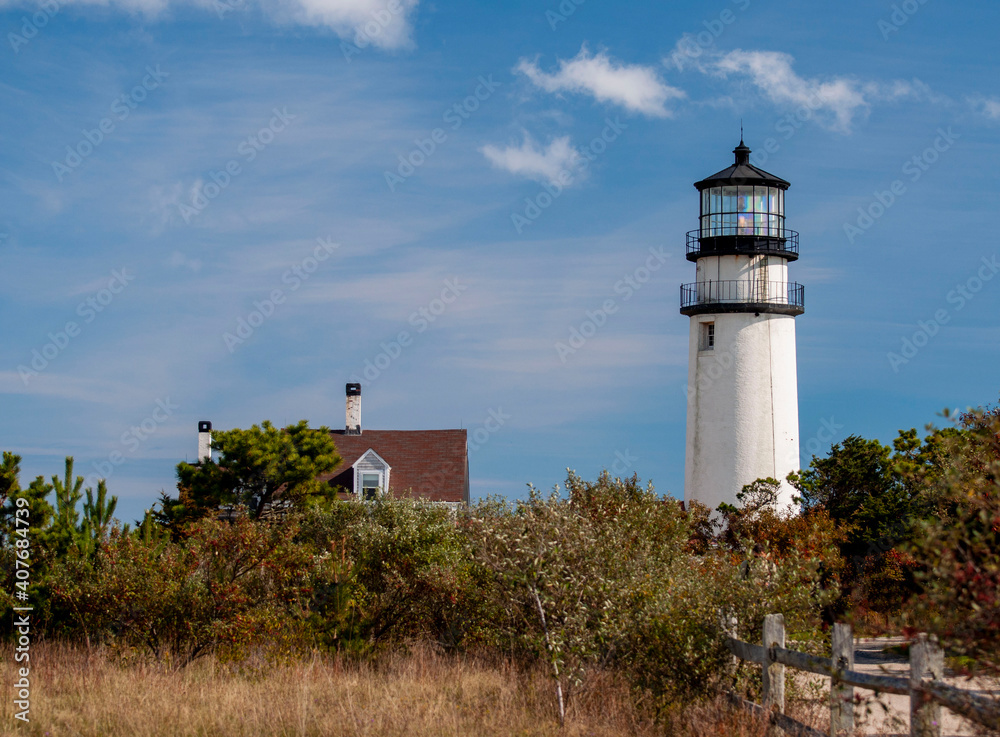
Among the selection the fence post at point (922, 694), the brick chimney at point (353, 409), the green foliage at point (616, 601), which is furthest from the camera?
the brick chimney at point (353, 409)

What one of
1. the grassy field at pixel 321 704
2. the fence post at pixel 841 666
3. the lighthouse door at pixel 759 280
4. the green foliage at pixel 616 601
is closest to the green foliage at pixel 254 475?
the lighthouse door at pixel 759 280

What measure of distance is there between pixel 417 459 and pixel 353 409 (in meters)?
4.17

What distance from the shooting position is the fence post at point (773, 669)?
10.3m

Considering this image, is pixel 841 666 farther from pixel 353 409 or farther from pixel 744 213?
pixel 353 409

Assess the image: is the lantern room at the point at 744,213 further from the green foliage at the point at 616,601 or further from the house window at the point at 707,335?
the green foliage at the point at 616,601

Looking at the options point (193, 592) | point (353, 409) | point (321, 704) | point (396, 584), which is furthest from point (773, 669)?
point (353, 409)

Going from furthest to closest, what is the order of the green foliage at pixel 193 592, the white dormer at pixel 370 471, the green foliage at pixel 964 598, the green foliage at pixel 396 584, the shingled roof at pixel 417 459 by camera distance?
1. the shingled roof at pixel 417 459
2. the white dormer at pixel 370 471
3. the green foliage at pixel 396 584
4. the green foliage at pixel 193 592
5. the green foliage at pixel 964 598

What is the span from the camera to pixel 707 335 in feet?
104

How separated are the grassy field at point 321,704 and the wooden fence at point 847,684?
52cm

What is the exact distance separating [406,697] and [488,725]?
1.58 m

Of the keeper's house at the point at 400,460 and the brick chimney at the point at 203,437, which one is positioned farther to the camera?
the brick chimney at the point at 203,437

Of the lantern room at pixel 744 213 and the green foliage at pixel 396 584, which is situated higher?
the lantern room at pixel 744 213

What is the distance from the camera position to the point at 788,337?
104 feet

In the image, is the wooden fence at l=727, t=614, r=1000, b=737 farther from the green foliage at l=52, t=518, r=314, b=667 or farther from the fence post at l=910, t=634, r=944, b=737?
the green foliage at l=52, t=518, r=314, b=667
